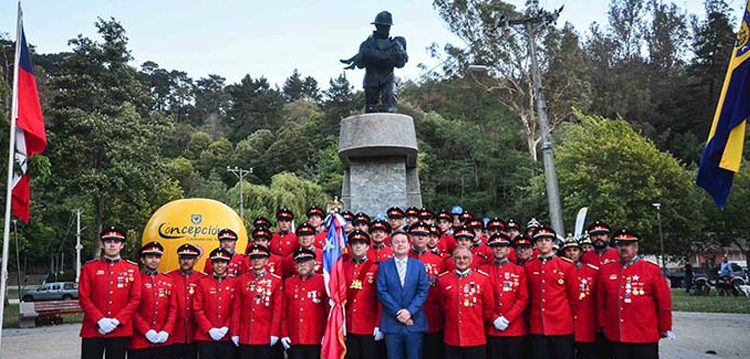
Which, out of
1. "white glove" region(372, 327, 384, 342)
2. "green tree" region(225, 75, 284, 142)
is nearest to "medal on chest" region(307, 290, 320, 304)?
"white glove" region(372, 327, 384, 342)

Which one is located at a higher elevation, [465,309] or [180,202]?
[180,202]

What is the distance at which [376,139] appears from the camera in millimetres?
12016

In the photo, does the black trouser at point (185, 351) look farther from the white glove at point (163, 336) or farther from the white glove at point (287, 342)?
the white glove at point (287, 342)

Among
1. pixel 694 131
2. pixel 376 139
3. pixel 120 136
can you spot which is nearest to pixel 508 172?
Result: pixel 694 131

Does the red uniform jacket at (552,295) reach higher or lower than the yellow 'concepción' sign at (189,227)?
lower

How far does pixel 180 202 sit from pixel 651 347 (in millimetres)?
8275

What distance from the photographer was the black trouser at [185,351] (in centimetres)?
721

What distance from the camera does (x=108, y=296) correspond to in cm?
676

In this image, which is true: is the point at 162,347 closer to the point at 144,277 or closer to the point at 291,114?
the point at 144,277

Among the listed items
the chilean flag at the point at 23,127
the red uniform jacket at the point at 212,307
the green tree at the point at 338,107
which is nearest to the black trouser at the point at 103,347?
the red uniform jacket at the point at 212,307

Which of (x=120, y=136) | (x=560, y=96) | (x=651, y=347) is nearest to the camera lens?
(x=651, y=347)

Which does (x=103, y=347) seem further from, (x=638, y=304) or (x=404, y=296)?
(x=638, y=304)

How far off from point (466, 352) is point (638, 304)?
1.80 metres

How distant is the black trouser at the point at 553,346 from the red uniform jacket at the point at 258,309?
9.12 feet
